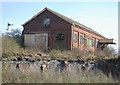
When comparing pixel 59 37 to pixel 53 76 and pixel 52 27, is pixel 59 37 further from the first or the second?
pixel 53 76

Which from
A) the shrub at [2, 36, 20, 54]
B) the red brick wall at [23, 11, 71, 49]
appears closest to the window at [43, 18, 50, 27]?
the red brick wall at [23, 11, 71, 49]

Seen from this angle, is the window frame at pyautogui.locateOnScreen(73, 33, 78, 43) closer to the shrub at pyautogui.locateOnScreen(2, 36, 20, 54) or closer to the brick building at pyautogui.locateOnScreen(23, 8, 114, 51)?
the brick building at pyautogui.locateOnScreen(23, 8, 114, 51)

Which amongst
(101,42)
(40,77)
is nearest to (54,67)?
(40,77)

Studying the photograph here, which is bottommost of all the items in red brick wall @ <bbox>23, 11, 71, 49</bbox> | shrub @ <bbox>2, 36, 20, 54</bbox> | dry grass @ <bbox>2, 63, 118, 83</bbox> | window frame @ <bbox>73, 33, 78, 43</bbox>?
dry grass @ <bbox>2, 63, 118, 83</bbox>

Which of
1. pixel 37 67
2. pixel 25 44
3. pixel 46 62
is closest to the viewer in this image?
pixel 37 67

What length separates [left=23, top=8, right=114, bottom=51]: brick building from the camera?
1936 cm

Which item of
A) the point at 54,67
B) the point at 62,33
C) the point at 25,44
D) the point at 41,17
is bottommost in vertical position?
the point at 54,67

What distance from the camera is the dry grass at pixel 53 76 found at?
7.27 meters

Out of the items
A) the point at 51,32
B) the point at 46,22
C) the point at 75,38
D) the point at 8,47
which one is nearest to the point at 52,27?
the point at 51,32

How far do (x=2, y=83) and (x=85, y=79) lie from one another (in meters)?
4.10

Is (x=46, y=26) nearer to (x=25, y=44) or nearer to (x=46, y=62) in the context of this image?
(x=25, y=44)

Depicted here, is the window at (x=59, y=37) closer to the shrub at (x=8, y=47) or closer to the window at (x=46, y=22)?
the window at (x=46, y=22)

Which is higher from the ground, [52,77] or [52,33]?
[52,33]

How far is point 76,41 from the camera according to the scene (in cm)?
2064
